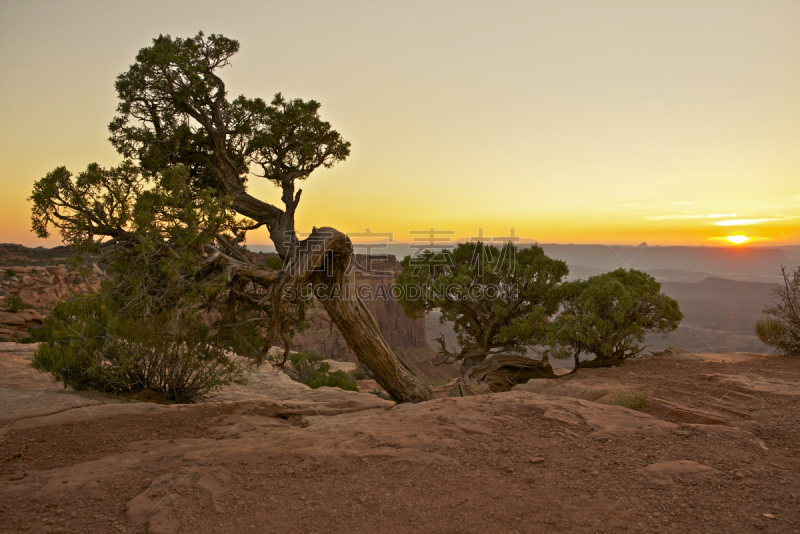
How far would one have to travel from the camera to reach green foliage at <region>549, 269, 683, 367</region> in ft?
38.0

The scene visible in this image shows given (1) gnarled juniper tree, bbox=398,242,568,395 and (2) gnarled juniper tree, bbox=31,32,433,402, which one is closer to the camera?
(2) gnarled juniper tree, bbox=31,32,433,402

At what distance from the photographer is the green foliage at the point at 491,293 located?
43.2 ft

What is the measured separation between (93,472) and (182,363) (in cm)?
427

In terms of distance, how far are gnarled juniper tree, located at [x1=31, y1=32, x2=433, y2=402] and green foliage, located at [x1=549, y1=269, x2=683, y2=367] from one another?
503 centimetres

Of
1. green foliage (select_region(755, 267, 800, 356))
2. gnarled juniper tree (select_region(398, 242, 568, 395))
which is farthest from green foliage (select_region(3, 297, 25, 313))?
green foliage (select_region(755, 267, 800, 356))

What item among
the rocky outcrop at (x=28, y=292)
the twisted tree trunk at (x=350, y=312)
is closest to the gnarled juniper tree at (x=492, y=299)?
the twisted tree trunk at (x=350, y=312)

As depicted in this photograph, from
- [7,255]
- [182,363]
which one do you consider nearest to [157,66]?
[182,363]

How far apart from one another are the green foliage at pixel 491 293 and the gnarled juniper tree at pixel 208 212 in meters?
4.64

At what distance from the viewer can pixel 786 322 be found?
1138 centimetres

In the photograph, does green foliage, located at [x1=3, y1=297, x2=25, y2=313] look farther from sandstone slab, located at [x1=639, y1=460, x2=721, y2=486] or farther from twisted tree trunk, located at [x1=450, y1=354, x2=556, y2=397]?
sandstone slab, located at [x1=639, y1=460, x2=721, y2=486]

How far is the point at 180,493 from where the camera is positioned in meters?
3.71

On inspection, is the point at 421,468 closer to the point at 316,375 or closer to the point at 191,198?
the point at 191,198

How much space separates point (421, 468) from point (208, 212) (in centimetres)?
461

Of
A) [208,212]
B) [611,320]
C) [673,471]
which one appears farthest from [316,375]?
[673,471]
